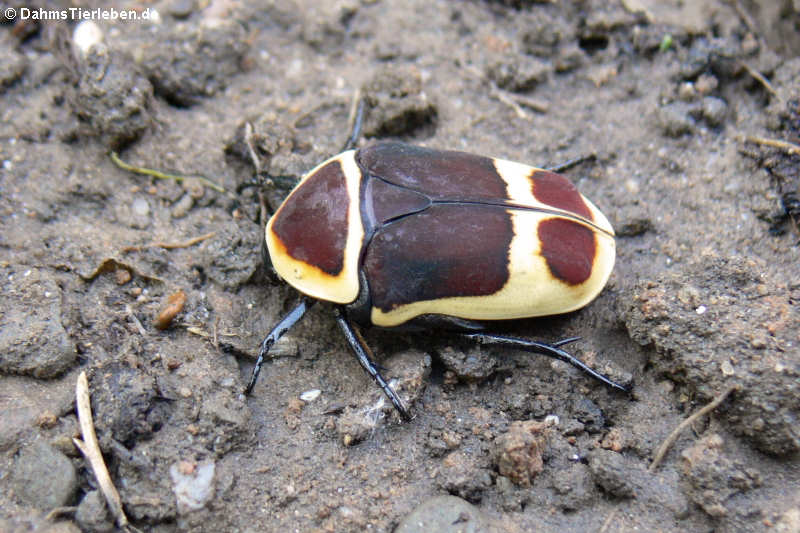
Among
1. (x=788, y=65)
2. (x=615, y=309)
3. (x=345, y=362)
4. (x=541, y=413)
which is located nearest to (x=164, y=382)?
(x=345, y=362)

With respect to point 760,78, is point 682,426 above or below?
below

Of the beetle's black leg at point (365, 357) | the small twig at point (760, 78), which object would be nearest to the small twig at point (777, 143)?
the small twig at point (760, 78)

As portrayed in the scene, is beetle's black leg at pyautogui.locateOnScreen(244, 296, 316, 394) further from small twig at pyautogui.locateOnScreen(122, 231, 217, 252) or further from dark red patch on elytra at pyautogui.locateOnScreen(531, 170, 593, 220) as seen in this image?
dark red patch on elytra at pyautogui.locateOnScreen(531, 170, 593, 220)

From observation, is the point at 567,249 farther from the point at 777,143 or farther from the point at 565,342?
the point at 777,143

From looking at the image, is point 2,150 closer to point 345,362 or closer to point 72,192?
point 72,192

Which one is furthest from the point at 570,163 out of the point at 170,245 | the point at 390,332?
the point at 170,245
